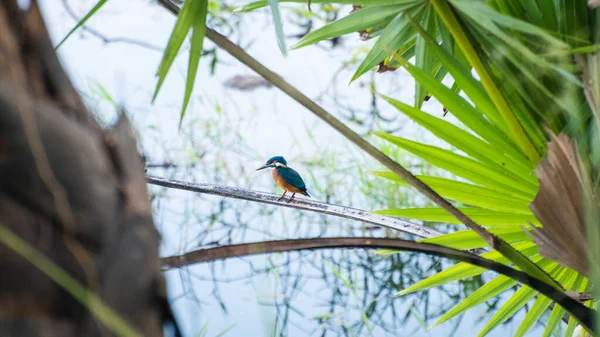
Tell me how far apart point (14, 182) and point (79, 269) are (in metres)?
0.04

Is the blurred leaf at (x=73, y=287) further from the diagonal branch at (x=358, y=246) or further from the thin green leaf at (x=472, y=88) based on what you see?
the thin green leaf at (x=472, y=88)

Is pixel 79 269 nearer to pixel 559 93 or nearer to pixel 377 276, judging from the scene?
pixel 559 93

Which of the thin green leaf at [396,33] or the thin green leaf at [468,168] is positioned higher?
the thin green leaf at [396,33]

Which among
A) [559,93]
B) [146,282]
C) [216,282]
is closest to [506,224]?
[559,93]

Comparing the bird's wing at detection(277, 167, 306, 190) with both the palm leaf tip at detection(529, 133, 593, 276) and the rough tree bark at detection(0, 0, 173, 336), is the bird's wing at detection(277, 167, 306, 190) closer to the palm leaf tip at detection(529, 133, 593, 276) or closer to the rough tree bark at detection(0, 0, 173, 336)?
the palm leaf tip at detection(529, 133, 593, 276)

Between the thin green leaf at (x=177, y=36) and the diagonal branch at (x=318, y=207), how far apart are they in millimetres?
229

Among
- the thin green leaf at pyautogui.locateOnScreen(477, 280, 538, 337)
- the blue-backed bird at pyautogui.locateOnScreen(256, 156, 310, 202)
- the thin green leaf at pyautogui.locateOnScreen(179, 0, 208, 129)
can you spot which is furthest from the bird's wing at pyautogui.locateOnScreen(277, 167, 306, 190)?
the thin green leaf at pyautogui.locateOnScreen(179, 0, 208, 129)

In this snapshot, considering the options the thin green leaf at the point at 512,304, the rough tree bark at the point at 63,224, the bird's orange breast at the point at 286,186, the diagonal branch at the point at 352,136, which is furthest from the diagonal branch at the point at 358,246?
the bird's orange breast at the point at 286,186

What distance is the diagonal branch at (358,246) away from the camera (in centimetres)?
46

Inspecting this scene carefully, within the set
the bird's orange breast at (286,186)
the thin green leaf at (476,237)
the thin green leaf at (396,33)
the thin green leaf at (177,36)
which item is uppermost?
the bird's orange breast at (286,186)

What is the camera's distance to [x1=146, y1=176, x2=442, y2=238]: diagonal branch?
894 millimetres

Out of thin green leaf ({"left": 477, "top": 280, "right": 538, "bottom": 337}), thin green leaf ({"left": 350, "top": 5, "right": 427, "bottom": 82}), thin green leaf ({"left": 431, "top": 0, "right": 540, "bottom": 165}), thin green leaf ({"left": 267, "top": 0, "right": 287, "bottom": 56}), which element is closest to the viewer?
thin green leaf ({"left": 267, "top": 0, "right": 287, "bottom": 56})

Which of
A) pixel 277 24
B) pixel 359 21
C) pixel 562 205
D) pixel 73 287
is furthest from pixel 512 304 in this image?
pixel 73 287

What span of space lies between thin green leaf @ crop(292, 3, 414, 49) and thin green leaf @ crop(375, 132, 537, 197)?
0.17m
